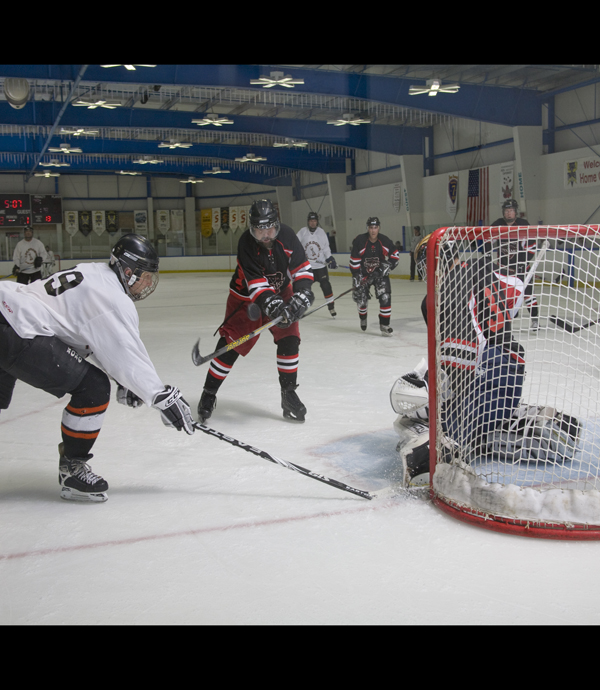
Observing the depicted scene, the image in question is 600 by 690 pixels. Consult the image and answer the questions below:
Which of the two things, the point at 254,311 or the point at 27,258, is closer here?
the point at 254,311

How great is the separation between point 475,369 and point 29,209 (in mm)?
21157

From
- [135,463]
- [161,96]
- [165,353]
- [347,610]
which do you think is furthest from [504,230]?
[161,96]

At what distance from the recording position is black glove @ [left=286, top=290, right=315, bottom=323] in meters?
2.99

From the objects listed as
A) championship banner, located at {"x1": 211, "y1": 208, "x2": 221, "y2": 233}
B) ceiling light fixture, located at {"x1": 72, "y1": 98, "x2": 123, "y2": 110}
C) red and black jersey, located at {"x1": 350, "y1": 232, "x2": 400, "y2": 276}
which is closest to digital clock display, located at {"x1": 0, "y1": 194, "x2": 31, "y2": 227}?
championship banner, located at {"x1": 211, "y1": 208, "x2": 221, "y2": 233}

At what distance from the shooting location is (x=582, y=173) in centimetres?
1095

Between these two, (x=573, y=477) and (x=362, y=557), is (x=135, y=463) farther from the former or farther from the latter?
(x=573, y=477)

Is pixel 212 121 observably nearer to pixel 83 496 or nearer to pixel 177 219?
pixel 177 219

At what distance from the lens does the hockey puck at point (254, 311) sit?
310cm

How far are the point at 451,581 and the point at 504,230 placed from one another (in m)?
0.97

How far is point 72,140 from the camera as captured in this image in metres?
16.3

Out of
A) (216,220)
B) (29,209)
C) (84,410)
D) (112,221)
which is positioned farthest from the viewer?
(216,220)

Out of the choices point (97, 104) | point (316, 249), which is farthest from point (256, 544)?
point (97, 104)

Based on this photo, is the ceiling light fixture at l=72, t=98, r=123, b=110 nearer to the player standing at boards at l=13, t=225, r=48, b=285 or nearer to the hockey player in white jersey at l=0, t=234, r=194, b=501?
the player standing at boards at l=13, t=225, r=48, b=285

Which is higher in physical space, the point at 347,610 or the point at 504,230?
the point at 504,230
